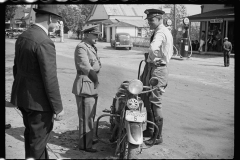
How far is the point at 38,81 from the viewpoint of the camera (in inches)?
141

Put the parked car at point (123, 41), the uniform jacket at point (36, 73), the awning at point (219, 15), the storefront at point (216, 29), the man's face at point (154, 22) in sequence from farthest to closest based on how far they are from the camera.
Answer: the parked car at point (123, 41) → the storefront at point (216, 29) → the awning at point (219, 15) → the man's face at point (154, 22) → the uniform jacket at point (36, 73)

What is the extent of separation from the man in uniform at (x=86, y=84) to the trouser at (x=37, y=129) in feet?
3.74

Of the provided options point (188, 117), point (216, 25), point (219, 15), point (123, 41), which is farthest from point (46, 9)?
point (123, 41)

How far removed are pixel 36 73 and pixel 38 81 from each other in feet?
0.31

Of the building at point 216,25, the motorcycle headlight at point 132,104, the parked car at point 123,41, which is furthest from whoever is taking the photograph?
the parked car at point 123,41

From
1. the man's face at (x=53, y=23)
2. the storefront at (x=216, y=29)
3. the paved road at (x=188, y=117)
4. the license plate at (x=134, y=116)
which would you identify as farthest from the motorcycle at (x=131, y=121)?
the storefront at (x=216, y=29)

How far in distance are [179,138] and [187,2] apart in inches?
127

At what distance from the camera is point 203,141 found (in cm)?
551

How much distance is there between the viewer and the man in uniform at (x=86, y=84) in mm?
4793

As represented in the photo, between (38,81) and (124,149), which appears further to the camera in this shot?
(124,149)

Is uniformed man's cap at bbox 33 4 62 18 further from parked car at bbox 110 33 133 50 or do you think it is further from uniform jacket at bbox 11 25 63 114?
parked car at bbox 110 33 133 50

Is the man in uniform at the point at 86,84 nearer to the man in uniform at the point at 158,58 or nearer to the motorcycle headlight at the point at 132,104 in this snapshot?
the motorcycle headlight at the point at 132,104

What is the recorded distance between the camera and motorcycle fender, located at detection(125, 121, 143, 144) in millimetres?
4188

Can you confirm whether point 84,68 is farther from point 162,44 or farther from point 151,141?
point 151,141
